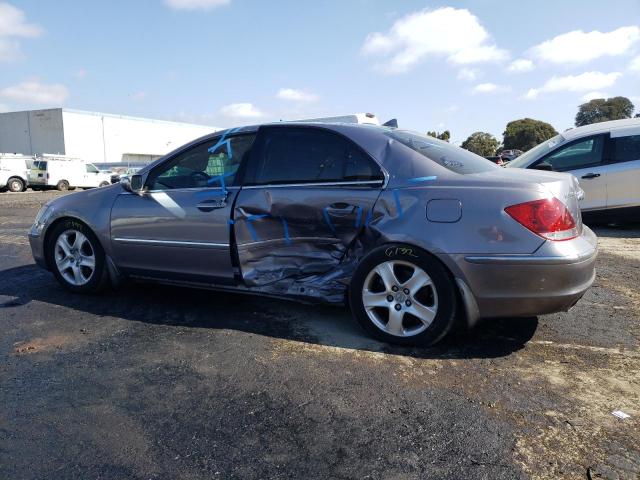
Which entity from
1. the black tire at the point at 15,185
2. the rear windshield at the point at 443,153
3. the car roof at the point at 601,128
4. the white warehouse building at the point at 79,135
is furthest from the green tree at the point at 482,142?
the rear windshield at the point at 443,153

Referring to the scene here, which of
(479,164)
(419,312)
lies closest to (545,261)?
(419,312)

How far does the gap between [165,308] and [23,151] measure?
51.4 m

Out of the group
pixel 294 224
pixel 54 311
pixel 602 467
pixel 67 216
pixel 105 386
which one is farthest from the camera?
pixel 67 216

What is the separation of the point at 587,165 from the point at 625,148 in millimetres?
588

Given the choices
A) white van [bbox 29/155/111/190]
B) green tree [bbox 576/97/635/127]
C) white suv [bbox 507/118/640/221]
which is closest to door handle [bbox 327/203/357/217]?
white suv [bbox 507/118/640/221]

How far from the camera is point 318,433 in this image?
2.41m

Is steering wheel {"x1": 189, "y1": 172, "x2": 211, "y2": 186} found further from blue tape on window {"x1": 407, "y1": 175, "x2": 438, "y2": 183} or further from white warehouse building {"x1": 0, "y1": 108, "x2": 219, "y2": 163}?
white warehouse building {"x1": 0, "y1": 108, "x2": 219, "y2": 163}

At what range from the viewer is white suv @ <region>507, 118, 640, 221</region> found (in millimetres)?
7789

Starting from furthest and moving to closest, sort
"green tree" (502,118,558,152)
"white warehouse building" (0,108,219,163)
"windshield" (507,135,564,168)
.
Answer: "green tree" (502,118,558,152) < "white warehouse building" (0,108,219,163) < "windshield" (507,135,564,168)

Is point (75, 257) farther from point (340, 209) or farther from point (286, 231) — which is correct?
point (340, 209)

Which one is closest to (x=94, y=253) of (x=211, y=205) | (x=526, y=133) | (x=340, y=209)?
(x=211, y=205)

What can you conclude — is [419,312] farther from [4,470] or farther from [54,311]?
[54,311]

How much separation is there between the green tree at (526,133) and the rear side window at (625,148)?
2592 inches

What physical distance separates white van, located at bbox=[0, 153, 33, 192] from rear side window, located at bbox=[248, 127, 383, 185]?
2523 centimetres
